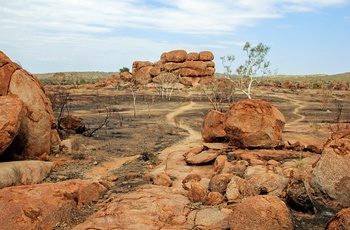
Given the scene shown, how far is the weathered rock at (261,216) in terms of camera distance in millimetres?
4996

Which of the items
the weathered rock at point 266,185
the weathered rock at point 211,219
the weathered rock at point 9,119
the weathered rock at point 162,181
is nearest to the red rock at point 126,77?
the weathered rock at point 9,119

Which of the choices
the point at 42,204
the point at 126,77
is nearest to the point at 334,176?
the point at 42,204

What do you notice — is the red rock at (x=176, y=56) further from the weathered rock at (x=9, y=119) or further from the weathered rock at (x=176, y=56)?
the weathered rock at (x=9, y=119)

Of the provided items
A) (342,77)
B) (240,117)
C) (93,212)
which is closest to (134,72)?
(240,117)

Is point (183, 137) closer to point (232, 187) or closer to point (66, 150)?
point (66, 150)

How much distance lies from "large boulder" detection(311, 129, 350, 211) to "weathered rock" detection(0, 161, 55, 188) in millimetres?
6231

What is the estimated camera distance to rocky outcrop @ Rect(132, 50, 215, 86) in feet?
164

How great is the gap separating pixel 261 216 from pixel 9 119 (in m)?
6.60

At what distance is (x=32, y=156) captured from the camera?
10.1 metres

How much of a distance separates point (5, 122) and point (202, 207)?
530 centimetres

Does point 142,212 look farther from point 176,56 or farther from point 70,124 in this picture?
point 176,56

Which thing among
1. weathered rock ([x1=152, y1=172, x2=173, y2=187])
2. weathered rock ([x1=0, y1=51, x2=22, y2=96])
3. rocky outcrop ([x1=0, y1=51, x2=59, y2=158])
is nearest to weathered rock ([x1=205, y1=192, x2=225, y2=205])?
weathered rock ([x1=152, y1=172, x2=173, y2=187])

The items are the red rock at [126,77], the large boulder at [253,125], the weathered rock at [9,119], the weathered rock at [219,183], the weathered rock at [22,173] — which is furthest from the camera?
the red rock at [126,77]

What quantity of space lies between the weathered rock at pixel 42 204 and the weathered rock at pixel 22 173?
1453mm
